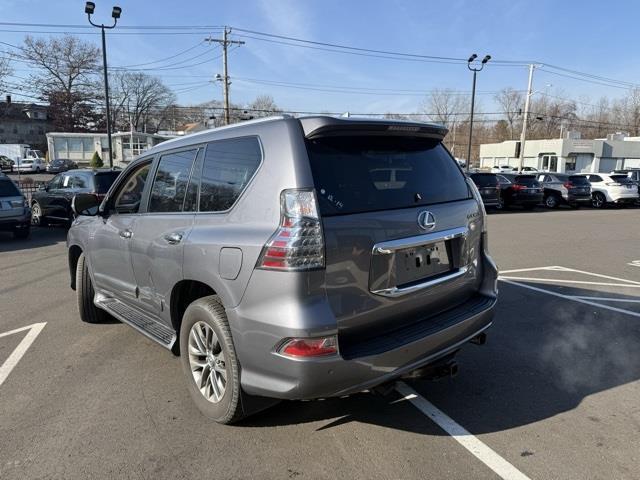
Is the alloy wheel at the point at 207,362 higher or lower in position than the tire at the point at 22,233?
higher

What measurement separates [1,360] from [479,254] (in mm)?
4261

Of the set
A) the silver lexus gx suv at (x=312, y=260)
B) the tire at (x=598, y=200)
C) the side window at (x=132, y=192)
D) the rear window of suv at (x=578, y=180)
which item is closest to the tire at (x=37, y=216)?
the side window at (x=132, y=192)

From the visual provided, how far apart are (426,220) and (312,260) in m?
0.87

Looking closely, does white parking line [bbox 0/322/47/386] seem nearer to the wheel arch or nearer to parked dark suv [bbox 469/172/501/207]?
the wheel arch

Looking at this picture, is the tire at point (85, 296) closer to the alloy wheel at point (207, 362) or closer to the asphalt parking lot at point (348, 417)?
the asphalt parking lot at point (348, 417)

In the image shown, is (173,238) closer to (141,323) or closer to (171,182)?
(171,182)

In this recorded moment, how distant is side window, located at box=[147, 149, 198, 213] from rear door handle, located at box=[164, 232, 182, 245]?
0.20 metres

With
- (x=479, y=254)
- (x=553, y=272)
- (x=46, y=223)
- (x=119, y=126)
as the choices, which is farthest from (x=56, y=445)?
(x=119, y=126)

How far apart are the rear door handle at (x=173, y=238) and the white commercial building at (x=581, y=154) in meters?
59.2

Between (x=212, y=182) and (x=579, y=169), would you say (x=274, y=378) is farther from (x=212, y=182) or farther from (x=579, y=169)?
(x=579, y=169)

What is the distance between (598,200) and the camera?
24312mm

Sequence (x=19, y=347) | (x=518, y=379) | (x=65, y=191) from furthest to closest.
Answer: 1. (x=65, y=191)
2. (x=19, y=347)
3. (x=518, y=379)

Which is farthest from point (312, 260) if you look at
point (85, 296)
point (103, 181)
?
point (103, 181)

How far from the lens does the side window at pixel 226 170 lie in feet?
9.28
